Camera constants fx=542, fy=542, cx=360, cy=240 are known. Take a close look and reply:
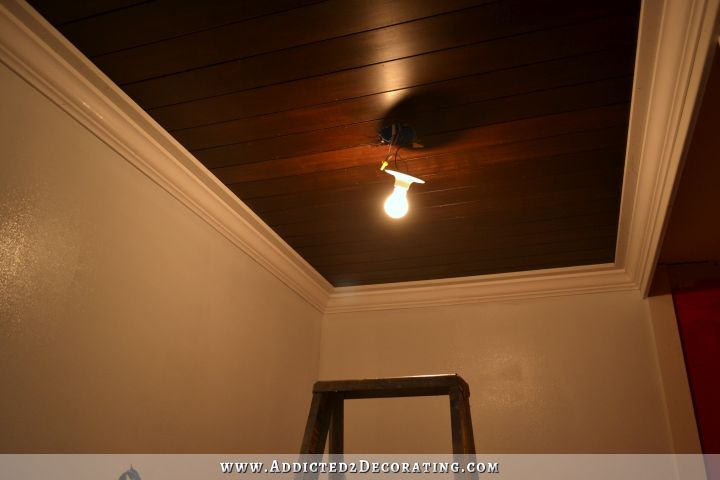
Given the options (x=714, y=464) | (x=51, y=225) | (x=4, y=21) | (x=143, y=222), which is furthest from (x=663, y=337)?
(x=4, y=21)

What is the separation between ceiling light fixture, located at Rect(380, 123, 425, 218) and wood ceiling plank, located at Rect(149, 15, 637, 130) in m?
0.26

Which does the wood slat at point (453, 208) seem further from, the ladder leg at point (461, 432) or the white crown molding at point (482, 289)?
the ladder leg at point (461, 432)

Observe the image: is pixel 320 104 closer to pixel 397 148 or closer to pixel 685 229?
pixel 397 148

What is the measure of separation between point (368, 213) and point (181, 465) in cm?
156

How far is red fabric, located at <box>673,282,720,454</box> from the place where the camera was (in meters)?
3.02

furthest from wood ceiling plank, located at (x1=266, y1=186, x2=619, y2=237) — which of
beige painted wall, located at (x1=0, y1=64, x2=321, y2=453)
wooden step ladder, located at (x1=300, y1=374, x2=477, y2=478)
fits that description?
wooden step ladder, located at (x1=300, y1=374, x2=477, y2=478)

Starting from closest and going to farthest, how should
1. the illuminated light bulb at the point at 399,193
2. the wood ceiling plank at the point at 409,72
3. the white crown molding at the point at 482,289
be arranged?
the wood ceiling plank at the point at 409,72 → the illuminated light bulb at the point at 399,193 → the white crown molding at the point at 482,289

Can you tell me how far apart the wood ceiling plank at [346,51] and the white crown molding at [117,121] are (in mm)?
90

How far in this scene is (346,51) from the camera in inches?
75.2

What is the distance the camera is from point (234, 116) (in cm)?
225

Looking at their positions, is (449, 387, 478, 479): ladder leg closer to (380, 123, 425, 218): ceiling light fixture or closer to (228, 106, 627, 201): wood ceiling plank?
(380, 123, 425, 218): ceiling light fixture

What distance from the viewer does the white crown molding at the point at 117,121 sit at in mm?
1792

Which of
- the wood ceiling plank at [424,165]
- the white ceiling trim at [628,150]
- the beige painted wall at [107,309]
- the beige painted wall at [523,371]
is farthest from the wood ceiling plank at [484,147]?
the beige painted wall at [523,371]

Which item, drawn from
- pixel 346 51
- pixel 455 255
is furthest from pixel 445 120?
pixel 455 255
